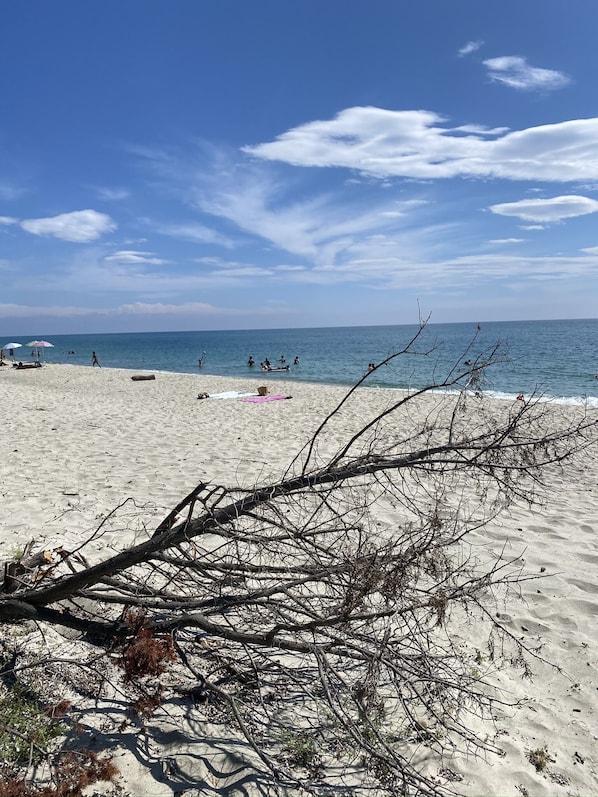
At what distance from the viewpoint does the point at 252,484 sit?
745cm

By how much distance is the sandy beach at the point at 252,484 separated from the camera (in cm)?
280

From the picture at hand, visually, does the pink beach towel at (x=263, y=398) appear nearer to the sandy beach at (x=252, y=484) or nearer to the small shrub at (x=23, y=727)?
the sandy beach at (x=252, y=484)

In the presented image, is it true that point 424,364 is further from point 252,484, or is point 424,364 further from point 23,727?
point 23,727

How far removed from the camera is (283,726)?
2871 mm

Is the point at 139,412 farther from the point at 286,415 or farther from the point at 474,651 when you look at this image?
the point at 474,651

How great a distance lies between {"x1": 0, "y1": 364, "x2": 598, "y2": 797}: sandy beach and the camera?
9.19ft

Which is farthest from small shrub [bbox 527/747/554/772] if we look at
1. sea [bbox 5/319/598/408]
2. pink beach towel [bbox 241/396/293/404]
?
pink beach towel [bbox 241/396/293/404]

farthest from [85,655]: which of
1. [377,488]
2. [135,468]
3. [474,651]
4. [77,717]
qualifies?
[135,468]

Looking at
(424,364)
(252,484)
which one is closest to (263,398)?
(252,484)

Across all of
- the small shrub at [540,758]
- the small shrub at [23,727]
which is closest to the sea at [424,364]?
the small shrub at [540,758]

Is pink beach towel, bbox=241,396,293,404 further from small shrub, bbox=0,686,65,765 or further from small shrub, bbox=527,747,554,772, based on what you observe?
small shrub, bbox=527,747,554,772

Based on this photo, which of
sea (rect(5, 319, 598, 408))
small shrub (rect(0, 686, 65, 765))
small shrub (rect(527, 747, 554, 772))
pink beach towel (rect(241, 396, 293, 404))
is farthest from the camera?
pink beach towel (rect(241, 396, 293, 404))

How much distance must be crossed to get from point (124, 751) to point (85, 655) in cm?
89

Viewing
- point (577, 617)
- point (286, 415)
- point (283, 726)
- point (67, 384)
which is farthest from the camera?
point (67, 384)
